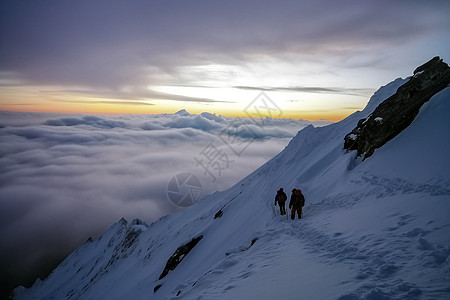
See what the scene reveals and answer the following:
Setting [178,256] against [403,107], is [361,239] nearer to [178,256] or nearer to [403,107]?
[403,107]

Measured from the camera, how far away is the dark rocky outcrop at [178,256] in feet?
82.5

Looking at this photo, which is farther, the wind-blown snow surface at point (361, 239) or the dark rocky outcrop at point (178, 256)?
the dark rocky outcrop at point (178, 256)

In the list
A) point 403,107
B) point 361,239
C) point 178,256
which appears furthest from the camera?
point 178,256

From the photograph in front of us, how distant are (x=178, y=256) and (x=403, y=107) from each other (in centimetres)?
2740

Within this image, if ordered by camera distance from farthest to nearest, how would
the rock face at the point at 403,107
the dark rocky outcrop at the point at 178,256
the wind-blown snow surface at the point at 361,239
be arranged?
1. the dark rocky outcrop at the point at 178,256
2. the rock face at the point at 403,107
3. the wind-blown snow surface at the point at 361,239

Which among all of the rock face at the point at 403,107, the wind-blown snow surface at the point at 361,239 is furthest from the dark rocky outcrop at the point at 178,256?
the rock face at the point at 403,107

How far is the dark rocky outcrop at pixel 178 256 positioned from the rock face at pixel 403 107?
2094 centimetres

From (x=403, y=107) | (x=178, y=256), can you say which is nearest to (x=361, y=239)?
(x=403, y=107)

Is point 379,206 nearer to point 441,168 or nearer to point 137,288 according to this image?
point 441,168

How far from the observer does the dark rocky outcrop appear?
25.1 m

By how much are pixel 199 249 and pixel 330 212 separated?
1695cm

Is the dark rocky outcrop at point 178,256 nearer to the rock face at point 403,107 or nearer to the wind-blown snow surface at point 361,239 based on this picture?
the wind-blown snow surface at point 361,239

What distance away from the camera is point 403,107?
1823cm

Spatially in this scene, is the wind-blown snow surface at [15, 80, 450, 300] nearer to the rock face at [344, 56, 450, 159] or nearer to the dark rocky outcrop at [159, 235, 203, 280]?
the rock face at [344, 56, 450, 159]
